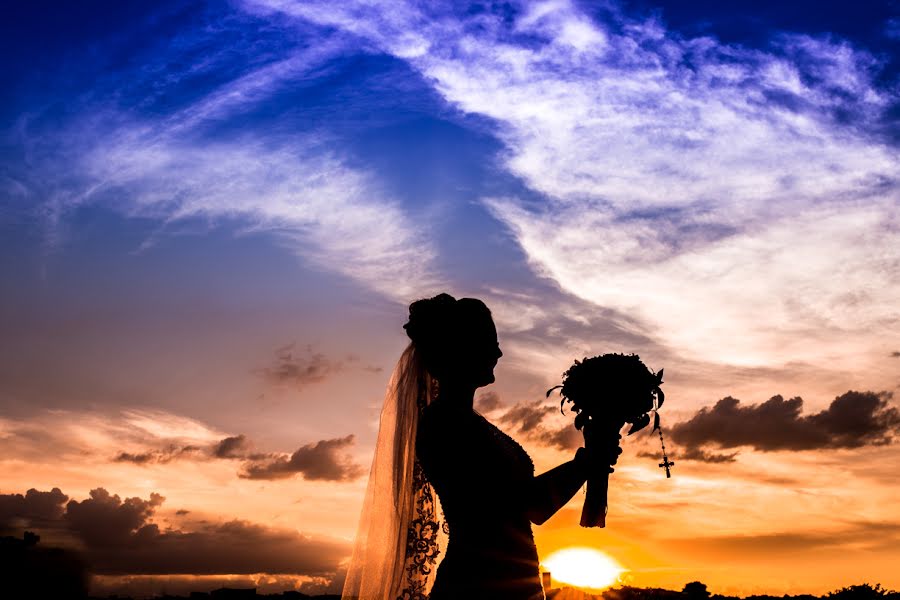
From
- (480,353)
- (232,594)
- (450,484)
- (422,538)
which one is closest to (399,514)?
(422,538)

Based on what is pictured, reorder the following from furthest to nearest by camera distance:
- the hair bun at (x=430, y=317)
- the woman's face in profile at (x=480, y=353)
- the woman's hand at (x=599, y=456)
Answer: the hair bun at (x=430, y=317)
the woman's face in profile at (x=480, y=353)
the woman's hand at (x=599, y=456)

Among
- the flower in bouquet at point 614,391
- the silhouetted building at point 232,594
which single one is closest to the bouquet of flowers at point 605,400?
the flower in bouquet at point 614,391

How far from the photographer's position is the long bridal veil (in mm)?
6242

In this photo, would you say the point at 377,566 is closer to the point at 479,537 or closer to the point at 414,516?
the point at 414,516

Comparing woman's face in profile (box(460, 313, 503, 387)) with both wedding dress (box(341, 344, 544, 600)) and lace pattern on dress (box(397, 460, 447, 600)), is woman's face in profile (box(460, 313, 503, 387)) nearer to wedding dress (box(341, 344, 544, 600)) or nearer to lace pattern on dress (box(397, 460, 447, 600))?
wedding dress (box(341, 344, 544, 600))

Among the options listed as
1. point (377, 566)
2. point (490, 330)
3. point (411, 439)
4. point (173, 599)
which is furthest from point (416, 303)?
point (173, 599)

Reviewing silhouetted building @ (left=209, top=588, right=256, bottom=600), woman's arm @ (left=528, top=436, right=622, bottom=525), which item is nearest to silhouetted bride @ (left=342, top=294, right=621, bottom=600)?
woman's arm @ (left=528, top=436, right=622, bottom=525)

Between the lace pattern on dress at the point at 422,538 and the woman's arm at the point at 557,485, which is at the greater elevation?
the woman's arm at the point at 557,485

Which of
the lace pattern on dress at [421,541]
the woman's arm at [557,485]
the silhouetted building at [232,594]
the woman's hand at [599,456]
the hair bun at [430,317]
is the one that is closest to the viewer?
the woman's arm at [557,485]

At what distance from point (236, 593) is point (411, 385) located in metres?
77.2

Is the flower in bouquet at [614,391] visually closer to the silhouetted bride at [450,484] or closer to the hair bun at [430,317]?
the silhouetted bride at [450,484]

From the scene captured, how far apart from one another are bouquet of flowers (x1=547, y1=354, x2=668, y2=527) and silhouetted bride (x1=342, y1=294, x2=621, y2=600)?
0.63 feet

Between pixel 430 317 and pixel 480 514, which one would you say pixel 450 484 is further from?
pixel 430 317

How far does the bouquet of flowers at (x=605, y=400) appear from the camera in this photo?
18.2 ft
